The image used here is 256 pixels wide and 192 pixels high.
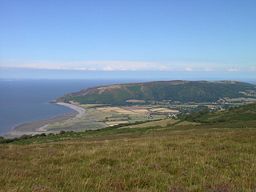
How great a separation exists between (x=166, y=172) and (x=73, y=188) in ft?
10.0

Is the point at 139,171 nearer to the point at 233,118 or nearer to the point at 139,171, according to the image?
the point at 139,171

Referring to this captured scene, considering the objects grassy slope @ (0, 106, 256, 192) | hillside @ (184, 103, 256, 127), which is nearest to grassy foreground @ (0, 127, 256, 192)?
grassy slope @ (0, 106, 256, 192)

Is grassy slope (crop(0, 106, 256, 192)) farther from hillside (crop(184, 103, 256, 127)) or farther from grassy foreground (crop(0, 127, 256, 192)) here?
hillside (crop(184, 103, 256, 127))

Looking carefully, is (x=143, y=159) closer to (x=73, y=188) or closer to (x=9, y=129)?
(x=73, y=188)

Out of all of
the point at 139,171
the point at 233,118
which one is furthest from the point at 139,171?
the point at 233,118

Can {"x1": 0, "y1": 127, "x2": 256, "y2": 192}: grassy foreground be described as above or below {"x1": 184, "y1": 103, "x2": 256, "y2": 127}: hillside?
above

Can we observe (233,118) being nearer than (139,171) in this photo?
No

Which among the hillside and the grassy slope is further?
the hillside

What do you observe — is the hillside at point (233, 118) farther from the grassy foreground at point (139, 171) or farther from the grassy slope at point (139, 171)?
the grassy slope at point (139, 171)

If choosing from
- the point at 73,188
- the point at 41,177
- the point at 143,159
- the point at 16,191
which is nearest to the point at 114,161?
the point at 143,159

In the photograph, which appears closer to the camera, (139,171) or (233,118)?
Answer: (139,171)

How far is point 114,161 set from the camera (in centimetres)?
1184

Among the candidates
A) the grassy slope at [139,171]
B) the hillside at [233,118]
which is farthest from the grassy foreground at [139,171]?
the hillside at [233,118]

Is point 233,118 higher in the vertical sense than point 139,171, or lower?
lower
